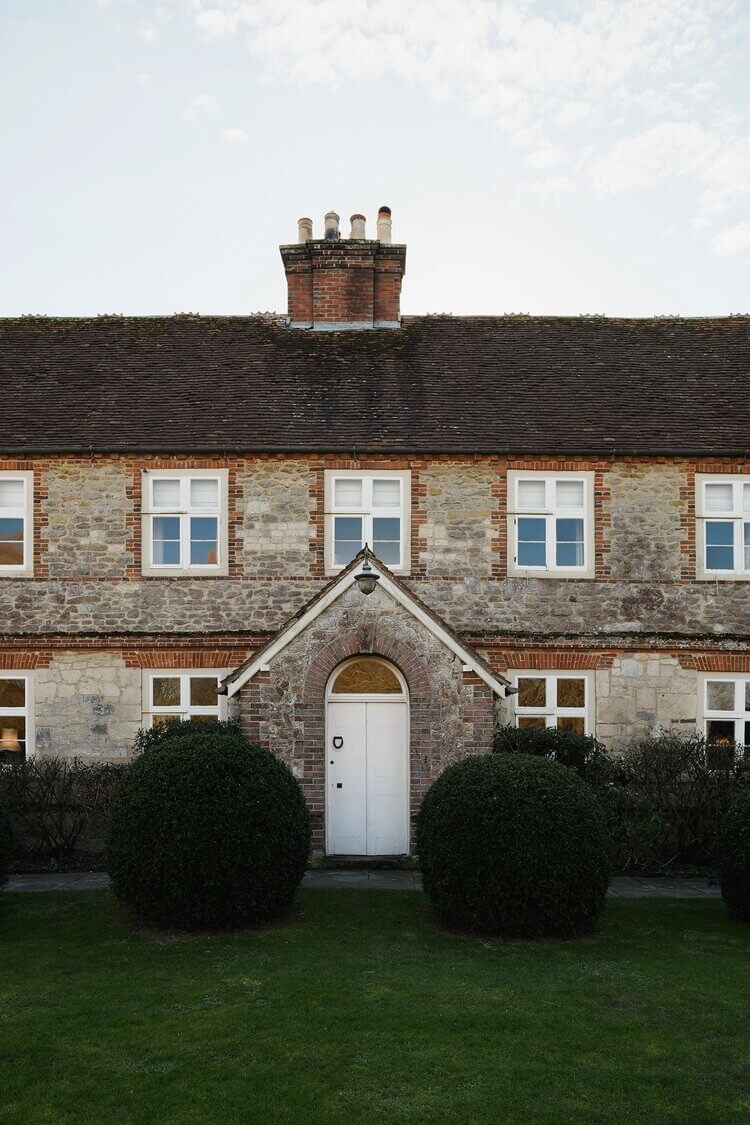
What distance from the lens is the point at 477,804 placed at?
427 inches

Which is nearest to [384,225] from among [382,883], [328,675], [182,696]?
[182,696]

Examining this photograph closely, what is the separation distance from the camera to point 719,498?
17.5m

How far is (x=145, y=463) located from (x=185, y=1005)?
420 inches

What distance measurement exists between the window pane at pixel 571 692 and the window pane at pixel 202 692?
5.85m

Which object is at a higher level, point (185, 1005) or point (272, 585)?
point (272, 585)

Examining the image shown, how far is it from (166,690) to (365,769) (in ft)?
13.0

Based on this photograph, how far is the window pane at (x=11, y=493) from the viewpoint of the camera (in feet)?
57.3

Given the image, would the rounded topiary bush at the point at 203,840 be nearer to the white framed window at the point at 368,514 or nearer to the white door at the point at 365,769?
the white door at the point at 365,769

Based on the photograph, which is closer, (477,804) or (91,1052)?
(91,1052)

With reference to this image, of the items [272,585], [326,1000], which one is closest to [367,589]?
[272,585]

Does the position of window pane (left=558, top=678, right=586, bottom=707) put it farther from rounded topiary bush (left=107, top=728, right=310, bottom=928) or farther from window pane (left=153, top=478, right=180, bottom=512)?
window pane (left=153, top=478, right=180, bottom=512)

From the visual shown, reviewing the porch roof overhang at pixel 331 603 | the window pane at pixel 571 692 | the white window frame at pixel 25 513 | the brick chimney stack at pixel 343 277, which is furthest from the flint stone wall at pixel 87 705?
the brick chimney stack at pixel 343 277

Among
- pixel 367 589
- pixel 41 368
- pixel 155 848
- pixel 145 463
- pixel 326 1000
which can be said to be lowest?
pixel 326 1000

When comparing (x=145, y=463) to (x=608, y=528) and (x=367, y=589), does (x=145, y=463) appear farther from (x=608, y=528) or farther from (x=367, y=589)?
(x=608, y=528)
